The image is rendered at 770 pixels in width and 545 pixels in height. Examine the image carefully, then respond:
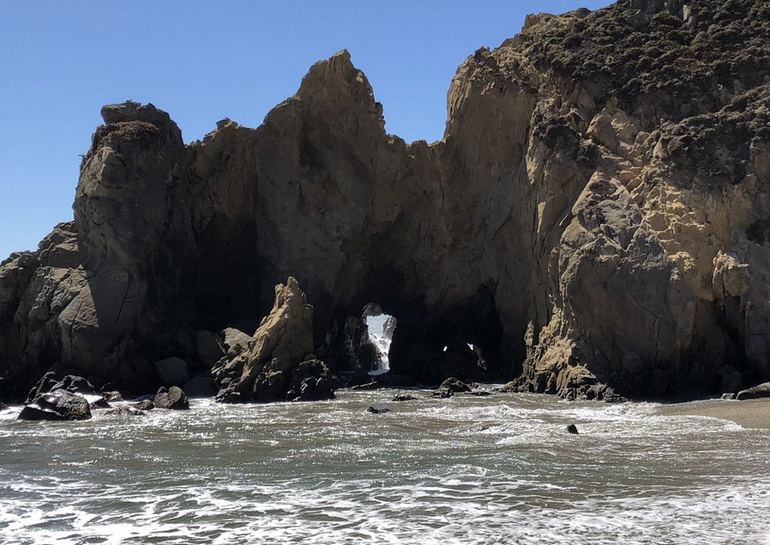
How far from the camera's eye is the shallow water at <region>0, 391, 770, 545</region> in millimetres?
11180

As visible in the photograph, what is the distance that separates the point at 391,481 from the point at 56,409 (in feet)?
46.6

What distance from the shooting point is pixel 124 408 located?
2569cm

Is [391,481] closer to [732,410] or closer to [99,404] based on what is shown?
[732,410]

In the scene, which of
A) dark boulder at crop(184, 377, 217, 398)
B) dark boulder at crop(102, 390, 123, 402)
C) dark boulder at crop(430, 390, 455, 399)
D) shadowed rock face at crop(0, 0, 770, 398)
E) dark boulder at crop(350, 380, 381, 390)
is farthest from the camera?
dark boulder at crop(350, 380, 381, 390)

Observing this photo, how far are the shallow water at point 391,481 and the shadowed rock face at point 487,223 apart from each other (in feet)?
21.4

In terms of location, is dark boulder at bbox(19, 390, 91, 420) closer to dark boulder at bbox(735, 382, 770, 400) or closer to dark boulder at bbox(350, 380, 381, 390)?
dark boulder at bbox(350, 380, 381, 390)

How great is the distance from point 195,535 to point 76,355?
845 inches

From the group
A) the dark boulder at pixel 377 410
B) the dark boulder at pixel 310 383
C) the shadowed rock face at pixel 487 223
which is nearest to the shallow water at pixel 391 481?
the dark boulder at pixel 377 410

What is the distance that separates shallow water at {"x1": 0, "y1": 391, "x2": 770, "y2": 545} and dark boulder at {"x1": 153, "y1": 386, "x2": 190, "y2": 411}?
3.49 m

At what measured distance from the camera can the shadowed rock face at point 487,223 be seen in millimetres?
27703

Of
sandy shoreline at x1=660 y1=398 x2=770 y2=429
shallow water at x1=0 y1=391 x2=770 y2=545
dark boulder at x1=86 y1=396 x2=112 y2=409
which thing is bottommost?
shallow water at x1=0 y1=391 x2=770 y2=545

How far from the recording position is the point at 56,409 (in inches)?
965

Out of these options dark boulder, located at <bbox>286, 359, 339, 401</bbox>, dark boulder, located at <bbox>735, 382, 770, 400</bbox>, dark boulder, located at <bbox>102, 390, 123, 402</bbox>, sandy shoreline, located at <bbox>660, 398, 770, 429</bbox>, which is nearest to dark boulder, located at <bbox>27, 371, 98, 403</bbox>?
dark boulder, located at <bbox>102, 390, 123, 402</bbox>

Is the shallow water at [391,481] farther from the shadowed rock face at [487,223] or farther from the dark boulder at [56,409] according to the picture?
the shadowed rock face at [487,223]
